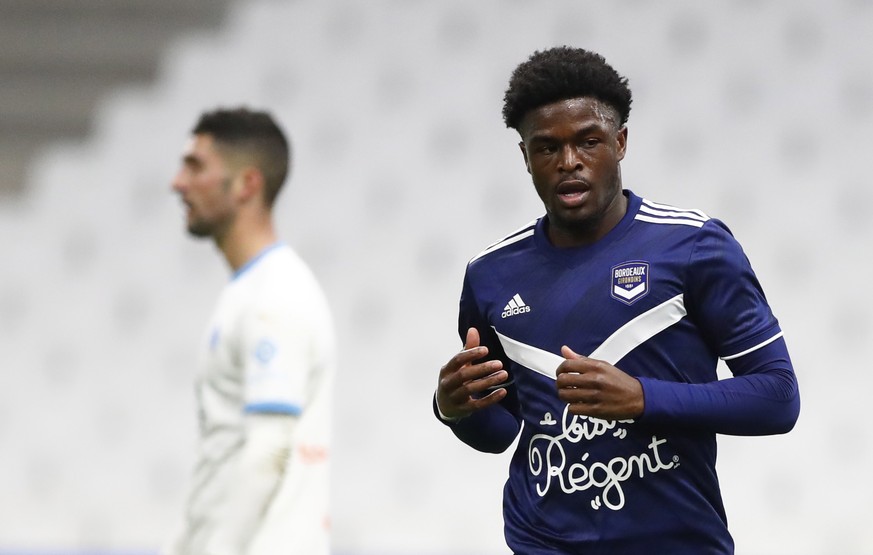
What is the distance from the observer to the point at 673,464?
2.54m

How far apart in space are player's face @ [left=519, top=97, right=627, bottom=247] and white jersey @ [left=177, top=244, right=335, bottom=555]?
2.38 feet

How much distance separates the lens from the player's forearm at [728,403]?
241cm

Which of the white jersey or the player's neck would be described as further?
the player's neck

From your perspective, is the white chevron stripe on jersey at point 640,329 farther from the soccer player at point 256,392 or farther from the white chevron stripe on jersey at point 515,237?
the soccer player at point 256,392

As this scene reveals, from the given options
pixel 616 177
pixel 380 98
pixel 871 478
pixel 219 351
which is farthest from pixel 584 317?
pixel 380 98

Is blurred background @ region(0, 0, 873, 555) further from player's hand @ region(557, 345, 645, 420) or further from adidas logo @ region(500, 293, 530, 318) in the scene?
player's hand @ region(557, 345, 645, 420)

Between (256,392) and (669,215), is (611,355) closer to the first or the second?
(669,215)

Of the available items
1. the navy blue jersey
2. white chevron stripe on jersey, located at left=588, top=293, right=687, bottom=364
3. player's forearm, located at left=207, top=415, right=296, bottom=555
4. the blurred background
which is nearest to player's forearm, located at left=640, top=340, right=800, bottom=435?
the navy blue jersey

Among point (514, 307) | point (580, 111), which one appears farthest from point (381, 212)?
point (580, 111)

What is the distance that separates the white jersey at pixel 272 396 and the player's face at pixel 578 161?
727mm

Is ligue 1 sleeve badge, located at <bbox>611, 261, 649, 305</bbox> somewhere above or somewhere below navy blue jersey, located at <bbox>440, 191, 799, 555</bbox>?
above

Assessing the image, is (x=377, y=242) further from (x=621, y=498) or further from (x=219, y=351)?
(x=621, y=498)

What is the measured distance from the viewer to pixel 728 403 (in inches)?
95.0

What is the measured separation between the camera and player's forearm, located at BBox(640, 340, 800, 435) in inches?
94.8
